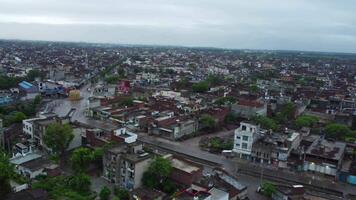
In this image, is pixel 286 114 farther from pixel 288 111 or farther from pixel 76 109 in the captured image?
pixel 76 109

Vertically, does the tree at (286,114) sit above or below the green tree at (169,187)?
above

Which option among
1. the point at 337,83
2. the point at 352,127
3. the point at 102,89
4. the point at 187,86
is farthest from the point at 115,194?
the point at 337,83

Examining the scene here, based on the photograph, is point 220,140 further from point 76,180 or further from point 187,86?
point 187,86

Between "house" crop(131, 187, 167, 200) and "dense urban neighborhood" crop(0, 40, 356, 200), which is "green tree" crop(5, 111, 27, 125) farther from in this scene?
"house" crop(131, 187, 167, 200)

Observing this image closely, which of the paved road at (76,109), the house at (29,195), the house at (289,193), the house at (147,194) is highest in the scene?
the house at (29,195)

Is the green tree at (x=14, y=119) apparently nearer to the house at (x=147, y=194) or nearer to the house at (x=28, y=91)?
the house at (x=28, y=91)

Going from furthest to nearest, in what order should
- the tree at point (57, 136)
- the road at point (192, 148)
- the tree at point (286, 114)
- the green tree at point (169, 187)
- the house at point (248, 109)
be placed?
the house at point (248, 109) < the tree at point (286, 114) < the tree at point (57, 136) < the road at point (192, 148) < the green tree at point (169, 187)

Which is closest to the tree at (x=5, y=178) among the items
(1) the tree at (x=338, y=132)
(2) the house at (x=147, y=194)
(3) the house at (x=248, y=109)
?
(2) the house at (x=147, y=194)
